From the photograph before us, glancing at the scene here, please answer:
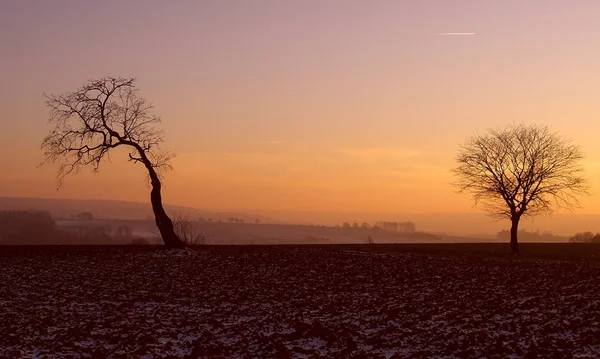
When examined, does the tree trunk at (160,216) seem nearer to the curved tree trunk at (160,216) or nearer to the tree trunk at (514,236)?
the curved tree trunk at (160,216)

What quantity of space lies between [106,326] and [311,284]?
11.5m

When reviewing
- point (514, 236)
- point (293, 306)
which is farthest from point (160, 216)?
point (514, 236)

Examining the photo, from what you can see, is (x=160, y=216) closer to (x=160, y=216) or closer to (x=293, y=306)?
(x=160, y=216)

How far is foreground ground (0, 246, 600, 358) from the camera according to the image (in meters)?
17.8

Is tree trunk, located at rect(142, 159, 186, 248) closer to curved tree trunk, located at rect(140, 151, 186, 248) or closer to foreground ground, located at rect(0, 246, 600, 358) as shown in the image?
curved tree trunk, located at rect(140, 151, 186, 248)

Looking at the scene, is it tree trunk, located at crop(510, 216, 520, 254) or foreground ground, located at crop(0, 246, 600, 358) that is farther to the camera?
tree trunk, located at crop(510, 216, 520, 254)

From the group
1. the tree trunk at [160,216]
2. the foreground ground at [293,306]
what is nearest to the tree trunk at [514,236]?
the foreground ground at [293,306]

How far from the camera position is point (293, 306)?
2416 cm

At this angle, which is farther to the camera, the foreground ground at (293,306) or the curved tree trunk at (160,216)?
the curved tree trunk at (160,216)

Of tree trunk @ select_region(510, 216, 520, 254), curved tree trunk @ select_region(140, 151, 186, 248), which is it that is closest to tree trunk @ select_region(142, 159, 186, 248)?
curved tree trunk @ select_region(140, 151, 186, 248)

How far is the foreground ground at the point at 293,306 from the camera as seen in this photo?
17.8 m

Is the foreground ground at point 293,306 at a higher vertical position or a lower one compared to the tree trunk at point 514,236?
lower

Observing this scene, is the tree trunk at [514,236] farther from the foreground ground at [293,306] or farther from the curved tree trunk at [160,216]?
the curved tree trunk at [160,216]

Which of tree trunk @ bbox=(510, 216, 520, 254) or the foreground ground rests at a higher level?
tree trunk @ bbox=(510, 216, 520, 254)
